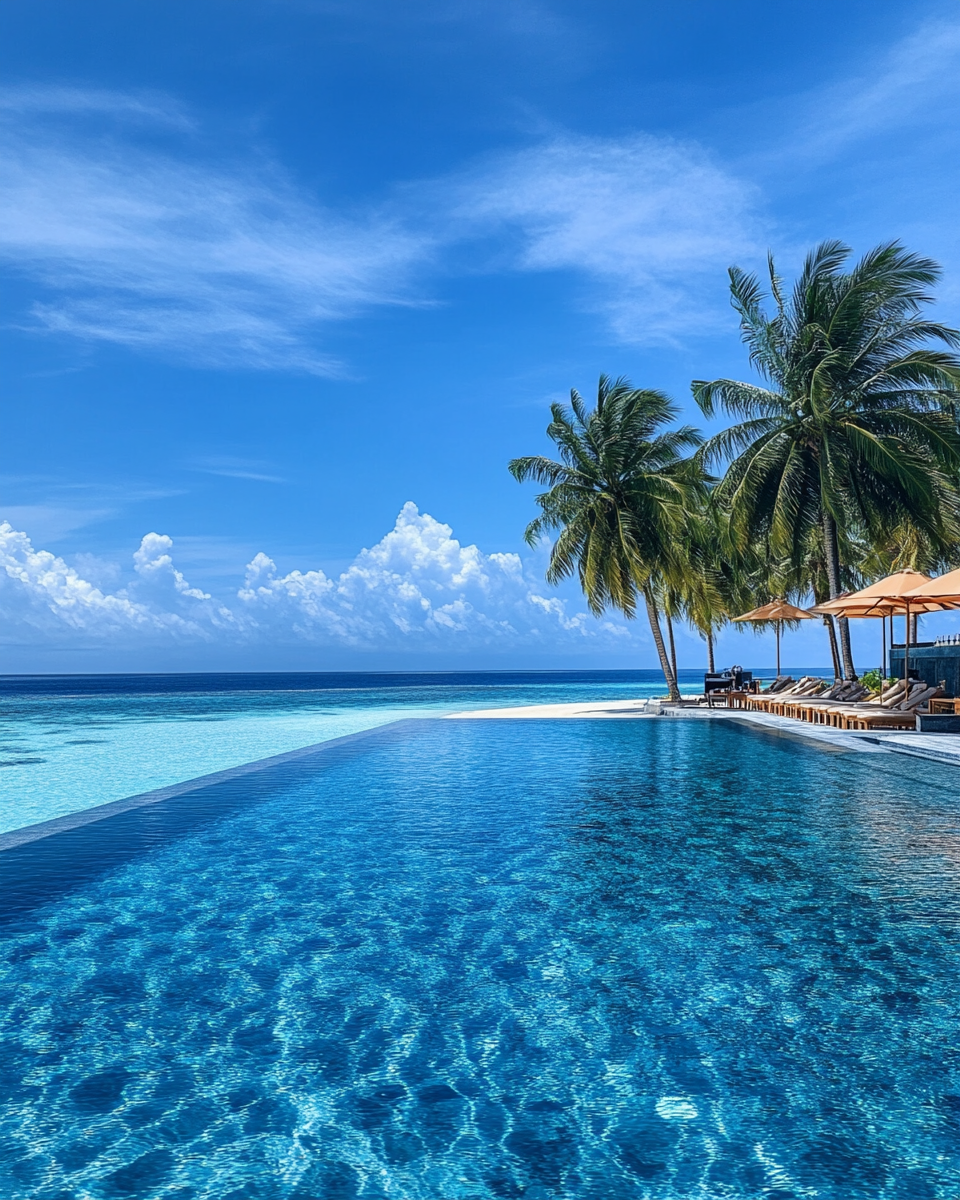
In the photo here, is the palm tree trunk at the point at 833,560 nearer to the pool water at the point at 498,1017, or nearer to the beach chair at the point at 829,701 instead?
the beach chair at the point at 829,701

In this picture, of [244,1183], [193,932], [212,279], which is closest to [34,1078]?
[244,1183]

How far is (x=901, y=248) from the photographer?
1834cm

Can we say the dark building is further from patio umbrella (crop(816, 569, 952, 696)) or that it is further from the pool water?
the pool water

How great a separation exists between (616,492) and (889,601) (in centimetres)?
802

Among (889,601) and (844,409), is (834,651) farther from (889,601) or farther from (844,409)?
(889,601)

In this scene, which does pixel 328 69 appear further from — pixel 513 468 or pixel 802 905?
pixel 802 905

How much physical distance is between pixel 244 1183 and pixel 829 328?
1911cm

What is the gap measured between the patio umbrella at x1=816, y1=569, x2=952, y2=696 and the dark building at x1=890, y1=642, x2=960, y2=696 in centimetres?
27

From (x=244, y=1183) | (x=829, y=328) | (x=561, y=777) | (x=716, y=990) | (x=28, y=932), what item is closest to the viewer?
(x=244, y=1183)

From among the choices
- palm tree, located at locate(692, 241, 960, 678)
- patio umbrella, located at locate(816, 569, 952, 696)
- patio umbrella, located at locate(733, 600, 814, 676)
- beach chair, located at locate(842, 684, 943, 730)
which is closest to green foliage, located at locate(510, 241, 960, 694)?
palm tree, located at locate(692, 241, 960, 678)

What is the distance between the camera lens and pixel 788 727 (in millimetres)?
15523

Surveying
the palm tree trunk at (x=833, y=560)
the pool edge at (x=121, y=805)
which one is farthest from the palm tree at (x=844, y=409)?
the pool edge at (x=121, y=805)

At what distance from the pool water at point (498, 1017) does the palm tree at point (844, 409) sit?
12.3 metres

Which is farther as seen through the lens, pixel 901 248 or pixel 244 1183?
pixel 901 248
